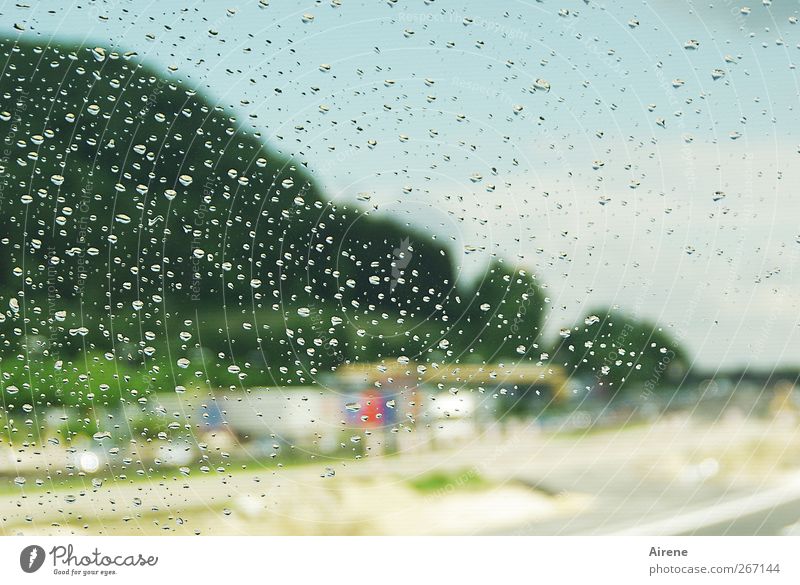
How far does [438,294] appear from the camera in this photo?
300 cm

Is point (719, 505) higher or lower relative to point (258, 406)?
lower

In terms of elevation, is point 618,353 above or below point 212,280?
below

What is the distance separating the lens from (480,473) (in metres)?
3.01

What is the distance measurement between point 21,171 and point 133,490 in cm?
137

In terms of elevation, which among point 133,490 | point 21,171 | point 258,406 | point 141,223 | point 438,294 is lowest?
point 133,490

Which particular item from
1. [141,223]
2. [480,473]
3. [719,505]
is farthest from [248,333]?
[719,505]

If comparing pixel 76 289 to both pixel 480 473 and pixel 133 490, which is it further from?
pixel 480 473
